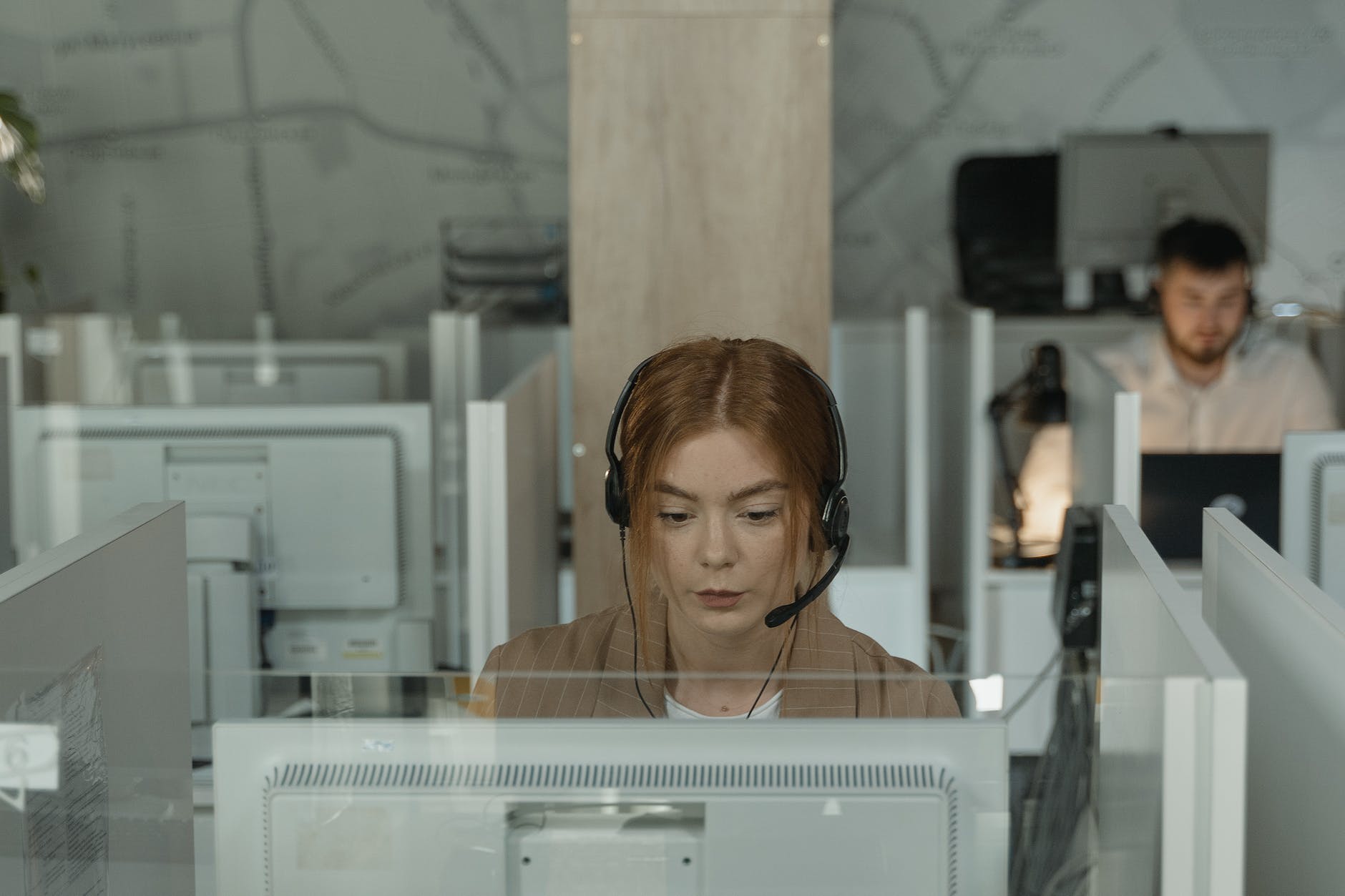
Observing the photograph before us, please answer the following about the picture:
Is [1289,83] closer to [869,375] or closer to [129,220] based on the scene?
[869,375]

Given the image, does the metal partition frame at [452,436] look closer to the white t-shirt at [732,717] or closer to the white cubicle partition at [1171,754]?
the white t-shirt at [732,717]

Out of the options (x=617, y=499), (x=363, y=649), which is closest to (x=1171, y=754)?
(x=617, y=499)

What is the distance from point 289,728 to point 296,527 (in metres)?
1.30

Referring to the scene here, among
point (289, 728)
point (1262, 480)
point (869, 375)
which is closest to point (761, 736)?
point (289, 728)

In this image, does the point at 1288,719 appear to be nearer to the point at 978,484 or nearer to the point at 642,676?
the point at 642,676

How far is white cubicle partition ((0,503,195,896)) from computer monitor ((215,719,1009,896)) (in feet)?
0.29

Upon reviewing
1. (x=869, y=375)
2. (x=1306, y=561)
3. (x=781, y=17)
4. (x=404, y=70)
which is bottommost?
(x=1306, y=561)

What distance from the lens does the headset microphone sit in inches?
43.8

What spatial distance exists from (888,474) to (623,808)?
9.80ft

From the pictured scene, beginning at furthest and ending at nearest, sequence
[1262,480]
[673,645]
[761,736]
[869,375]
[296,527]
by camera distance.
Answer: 1. [869,375]
2. [1262,480]
3. [296,527]
4. [673,645]
5. [761,736]

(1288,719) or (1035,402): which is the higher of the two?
(1035,402)

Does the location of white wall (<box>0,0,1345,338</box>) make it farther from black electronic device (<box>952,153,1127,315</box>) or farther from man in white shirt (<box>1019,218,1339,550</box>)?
man in white shirt (<box>1019,218,1339,550</box>)

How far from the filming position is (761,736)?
0.76 m

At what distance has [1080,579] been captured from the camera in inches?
78.9
